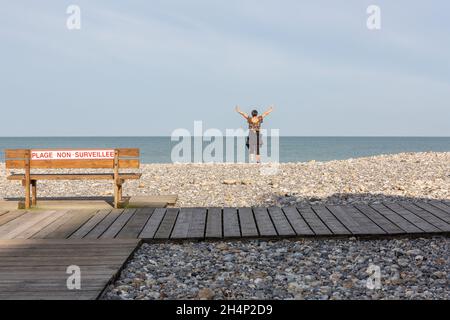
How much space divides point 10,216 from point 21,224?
0.95 meters

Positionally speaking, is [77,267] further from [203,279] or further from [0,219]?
[0,219]

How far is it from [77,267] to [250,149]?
17458mm

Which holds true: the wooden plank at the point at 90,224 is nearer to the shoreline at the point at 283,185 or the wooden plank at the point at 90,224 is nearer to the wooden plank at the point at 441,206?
the shoreline at the point at 283,185

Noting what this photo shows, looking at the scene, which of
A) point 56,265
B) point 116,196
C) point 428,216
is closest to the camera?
point 56,265

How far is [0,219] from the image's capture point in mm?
9102

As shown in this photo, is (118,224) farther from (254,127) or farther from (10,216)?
(254,127)

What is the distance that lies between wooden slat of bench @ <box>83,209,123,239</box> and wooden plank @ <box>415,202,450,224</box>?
5.45m

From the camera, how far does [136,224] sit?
8.52m

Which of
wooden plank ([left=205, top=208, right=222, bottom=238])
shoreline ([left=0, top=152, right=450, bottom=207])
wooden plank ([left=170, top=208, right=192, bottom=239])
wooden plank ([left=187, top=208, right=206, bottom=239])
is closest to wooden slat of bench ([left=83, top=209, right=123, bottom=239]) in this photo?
wooden plank ([left=170, top=208, right=192, bottom=239])

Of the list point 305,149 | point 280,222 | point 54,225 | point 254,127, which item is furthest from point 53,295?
point 305,149

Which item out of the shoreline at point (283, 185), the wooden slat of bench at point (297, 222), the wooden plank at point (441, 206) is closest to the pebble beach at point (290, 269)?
the wooden slat of bench at point (297, 222)

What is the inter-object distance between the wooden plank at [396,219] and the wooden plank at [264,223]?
1.99m

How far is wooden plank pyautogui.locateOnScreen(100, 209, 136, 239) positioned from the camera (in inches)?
304
